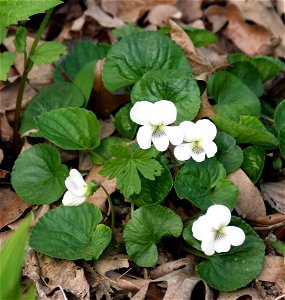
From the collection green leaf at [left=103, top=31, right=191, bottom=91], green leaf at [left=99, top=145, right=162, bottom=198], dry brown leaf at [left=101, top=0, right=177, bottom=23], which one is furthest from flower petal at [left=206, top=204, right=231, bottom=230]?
dry brown leaf at [left=101, top=0, right=177, bottom=23]

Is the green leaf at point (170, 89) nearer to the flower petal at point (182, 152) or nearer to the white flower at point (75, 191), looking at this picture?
the flower petal at point (182, 152)

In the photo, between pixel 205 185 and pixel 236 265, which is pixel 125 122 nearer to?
pixel 205 185

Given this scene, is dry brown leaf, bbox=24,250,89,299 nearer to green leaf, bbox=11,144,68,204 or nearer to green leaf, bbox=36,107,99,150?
green leaf, bbox=11,144,68,204

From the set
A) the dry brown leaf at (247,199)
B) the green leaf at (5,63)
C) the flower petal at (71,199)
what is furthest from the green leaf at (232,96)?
the green leaf at (5,63)

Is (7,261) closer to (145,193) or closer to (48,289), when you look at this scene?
(48,289)

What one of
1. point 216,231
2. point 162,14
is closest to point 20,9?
point 216,231

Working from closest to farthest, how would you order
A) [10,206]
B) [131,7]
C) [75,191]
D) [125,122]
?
1. [75,191]
2. [10,206]
3. [125,122]
4. [131,7]

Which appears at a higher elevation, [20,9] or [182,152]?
[20,9]
